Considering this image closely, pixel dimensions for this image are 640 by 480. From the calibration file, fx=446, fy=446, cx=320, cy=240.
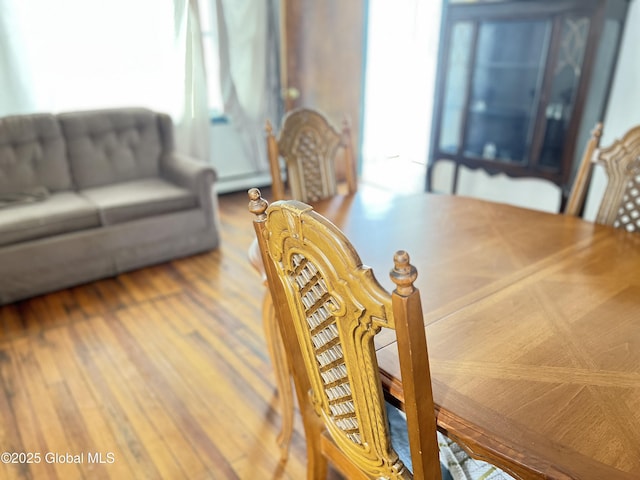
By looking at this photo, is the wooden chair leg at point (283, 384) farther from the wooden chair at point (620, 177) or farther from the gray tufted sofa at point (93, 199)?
the gray tufted sofa at point (93, 199)

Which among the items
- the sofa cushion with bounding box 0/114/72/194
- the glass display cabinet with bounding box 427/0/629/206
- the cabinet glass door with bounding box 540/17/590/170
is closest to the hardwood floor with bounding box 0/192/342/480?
the sofa cushion with bounding box 0/114/72/194

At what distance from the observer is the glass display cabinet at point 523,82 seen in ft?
8.43

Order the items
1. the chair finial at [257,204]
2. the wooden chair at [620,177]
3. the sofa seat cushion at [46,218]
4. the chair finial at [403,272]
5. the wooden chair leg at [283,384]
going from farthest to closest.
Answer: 1. the sofa seat cushion at [46,218]
2. the wooden chair at [620,177]
3. the wooden chair leg at [283,384]
4. the chair finial at [257,204]
5. the chair finial at [403,272]

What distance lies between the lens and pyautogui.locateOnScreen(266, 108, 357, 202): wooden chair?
184 centimetres

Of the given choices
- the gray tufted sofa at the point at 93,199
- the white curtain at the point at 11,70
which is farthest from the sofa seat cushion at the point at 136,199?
the white curtain at the point at 11,70

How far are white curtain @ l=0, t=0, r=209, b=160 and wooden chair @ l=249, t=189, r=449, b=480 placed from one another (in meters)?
1.85

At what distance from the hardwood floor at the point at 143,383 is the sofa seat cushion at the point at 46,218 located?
1.18 feet

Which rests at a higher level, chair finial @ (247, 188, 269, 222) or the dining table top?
chair finial @ (247, 188, 269, 222)

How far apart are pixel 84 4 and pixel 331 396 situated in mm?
2845

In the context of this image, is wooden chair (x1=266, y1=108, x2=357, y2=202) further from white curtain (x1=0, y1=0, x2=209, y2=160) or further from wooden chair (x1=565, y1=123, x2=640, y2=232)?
wooden chair (x1=565, y1=123, x2=640, y2=232)

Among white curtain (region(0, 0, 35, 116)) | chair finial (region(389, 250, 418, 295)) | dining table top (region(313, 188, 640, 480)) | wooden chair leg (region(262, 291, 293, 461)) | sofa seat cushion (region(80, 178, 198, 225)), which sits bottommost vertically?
wooden chair leg (region(262, 291, 293, 461))

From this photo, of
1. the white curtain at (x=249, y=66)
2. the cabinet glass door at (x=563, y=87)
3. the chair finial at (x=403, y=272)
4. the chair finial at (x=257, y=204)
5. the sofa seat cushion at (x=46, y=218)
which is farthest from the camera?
the white curtain at (x=249, y=66)

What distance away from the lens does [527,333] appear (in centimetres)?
101

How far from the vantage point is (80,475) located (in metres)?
1.45
